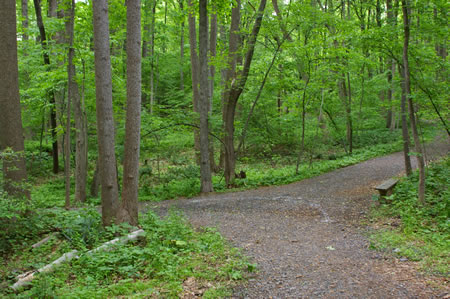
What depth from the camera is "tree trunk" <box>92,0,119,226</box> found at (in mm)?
5707

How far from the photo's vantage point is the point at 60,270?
4.40m

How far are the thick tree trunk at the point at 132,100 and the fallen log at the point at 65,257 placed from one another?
64 centimetres

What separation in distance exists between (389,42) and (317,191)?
445 cm

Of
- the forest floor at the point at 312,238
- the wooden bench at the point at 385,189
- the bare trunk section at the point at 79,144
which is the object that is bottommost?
the forest floor at the point at 312,238

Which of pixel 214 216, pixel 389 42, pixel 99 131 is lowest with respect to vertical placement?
pixel 214 216

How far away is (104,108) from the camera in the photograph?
577cm

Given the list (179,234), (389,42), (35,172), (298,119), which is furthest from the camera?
(298,119)

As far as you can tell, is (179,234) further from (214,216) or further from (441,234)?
(441,234)

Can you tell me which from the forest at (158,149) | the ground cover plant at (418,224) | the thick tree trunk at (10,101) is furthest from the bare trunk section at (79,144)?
the ground cover plant at (418,224)

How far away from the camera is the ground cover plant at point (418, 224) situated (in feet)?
15.9

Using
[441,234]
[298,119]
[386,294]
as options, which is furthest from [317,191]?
[298,119]

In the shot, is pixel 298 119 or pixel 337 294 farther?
pixel 298 119

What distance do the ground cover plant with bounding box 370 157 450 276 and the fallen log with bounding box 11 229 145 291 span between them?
13.1 ft

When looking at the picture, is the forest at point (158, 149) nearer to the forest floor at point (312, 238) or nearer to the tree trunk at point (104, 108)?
the tree trunk at point (104, 108)
